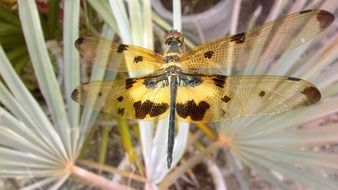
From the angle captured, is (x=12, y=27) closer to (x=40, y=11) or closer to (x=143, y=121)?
(x=40, y=11)

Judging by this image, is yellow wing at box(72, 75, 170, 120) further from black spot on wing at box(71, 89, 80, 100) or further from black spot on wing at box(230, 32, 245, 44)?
black spot on wing at box(230, 32, 245, 44)

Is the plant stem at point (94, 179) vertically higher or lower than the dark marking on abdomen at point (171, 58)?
lower

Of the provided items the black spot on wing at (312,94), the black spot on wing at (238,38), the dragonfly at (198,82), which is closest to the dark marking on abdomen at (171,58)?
the dragonfly at (198,82)

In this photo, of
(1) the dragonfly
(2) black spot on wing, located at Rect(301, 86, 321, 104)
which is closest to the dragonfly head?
(1) the dragonfly

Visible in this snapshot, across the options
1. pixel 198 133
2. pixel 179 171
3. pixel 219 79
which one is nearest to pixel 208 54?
pixel 219 79

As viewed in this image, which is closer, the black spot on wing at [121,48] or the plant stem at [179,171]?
the black spot on wing at [121,48]

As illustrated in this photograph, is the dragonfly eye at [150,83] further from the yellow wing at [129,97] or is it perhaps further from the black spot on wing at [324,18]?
the black spot on wing at [324,18]
